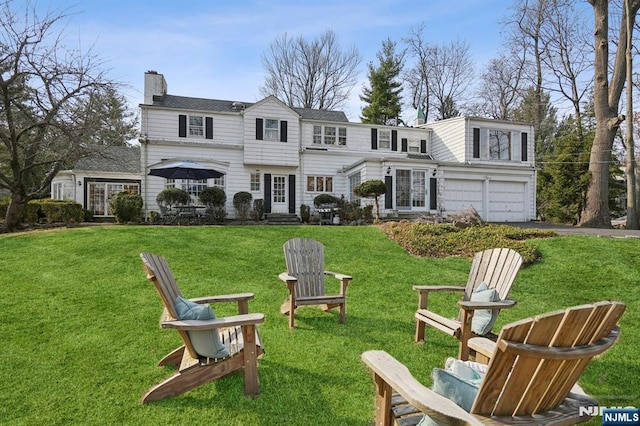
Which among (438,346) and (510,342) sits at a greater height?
(510,342)

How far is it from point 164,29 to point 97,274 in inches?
248

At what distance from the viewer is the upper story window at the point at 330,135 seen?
19297 mm

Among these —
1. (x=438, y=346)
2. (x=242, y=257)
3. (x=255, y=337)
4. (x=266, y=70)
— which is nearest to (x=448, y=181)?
(x=242, y=257)

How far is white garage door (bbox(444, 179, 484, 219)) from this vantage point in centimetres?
1859

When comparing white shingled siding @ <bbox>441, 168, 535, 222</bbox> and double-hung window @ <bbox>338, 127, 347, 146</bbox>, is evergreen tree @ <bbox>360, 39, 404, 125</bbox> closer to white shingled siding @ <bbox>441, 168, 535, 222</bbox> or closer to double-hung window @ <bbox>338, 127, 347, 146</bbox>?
double-hung window @ <bbox>338, 127, 347, 146</bbox>

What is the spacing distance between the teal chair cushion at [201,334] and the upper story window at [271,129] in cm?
1577

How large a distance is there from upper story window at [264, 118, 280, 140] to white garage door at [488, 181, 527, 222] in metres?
11.1

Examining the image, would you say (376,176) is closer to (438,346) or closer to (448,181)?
(448,181)

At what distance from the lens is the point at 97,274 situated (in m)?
6.83

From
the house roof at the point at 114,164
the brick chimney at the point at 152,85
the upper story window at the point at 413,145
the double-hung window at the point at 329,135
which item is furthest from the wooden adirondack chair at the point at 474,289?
the house roof at the point at 114,164

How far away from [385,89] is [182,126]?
19403 mm

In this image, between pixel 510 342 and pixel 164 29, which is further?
pixel 164 29

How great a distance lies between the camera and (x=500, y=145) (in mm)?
20656

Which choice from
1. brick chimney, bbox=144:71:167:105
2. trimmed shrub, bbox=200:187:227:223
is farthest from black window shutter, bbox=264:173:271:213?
brick chimney, bbox=144:71:167:105
